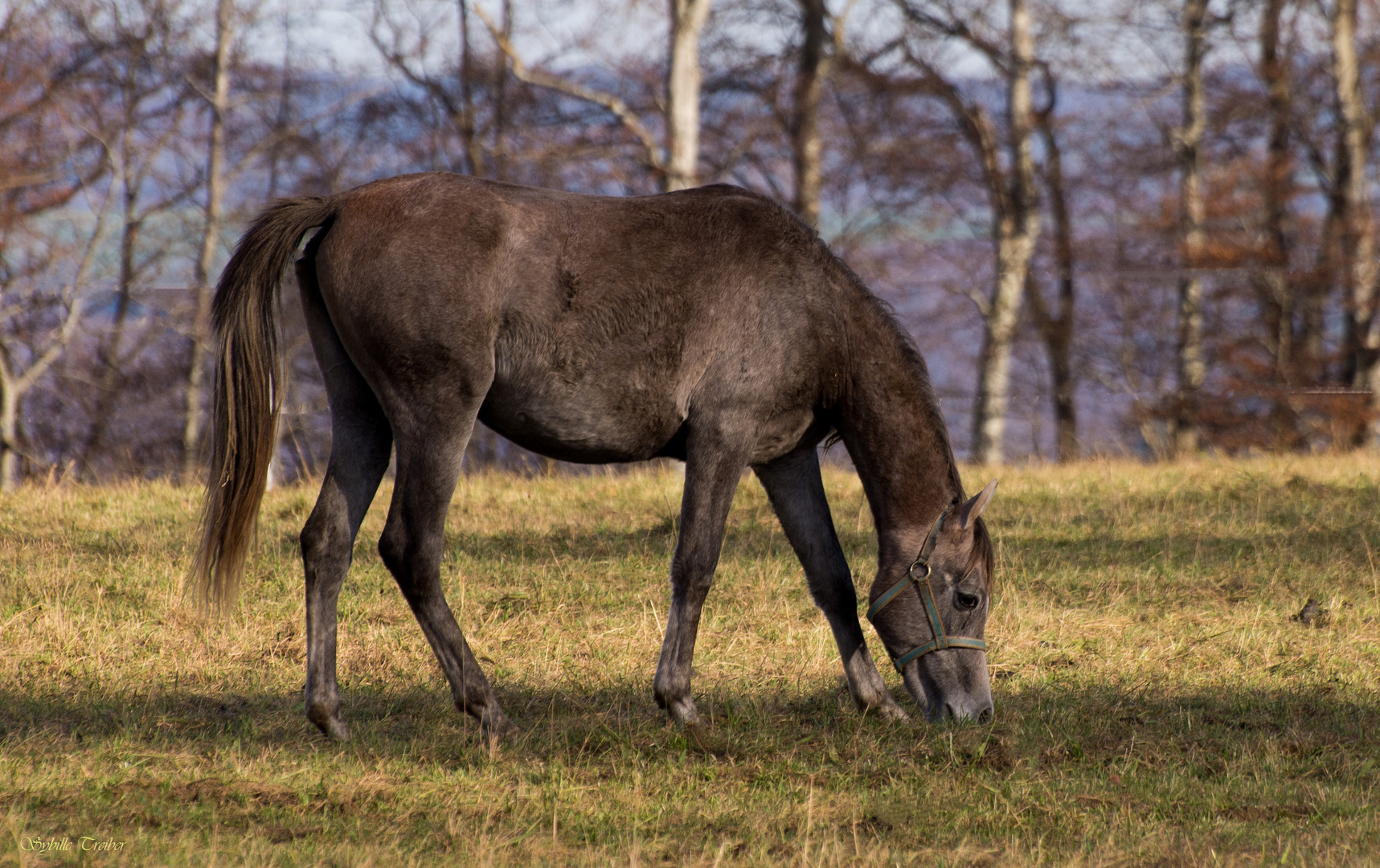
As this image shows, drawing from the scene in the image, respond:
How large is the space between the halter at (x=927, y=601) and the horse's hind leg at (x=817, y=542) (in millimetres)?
178

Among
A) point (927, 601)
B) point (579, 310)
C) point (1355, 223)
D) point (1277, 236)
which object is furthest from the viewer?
point (1277, 236)

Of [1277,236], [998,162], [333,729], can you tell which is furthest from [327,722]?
[1277,236]

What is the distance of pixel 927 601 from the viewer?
4504 mm

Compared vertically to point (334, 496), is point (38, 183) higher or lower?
higher

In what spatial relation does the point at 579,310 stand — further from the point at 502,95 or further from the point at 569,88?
the point at 502,95

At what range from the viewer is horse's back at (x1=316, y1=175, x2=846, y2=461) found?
4.14 meters

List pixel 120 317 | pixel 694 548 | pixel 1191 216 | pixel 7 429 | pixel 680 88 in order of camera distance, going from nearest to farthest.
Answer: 1. pixel 694 548
2. pixel 680 88
3. pixel 7 429
4. pixel 1191 216
5. pixel 120 317

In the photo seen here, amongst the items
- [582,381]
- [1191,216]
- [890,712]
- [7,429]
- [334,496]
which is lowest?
[890,712]

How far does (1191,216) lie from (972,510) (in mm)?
14274

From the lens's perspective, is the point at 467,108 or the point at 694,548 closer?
the point at 694,548

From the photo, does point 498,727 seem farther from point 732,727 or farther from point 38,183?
point 38,183

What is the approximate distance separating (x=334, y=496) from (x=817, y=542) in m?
1.98

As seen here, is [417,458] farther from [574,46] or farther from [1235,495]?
[574,46]

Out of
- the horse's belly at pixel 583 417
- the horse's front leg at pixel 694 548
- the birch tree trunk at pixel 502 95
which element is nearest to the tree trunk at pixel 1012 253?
the birch tree trunk at pixel 502 95
